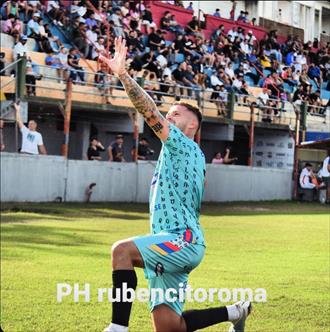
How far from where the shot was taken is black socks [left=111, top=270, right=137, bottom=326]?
245 inches

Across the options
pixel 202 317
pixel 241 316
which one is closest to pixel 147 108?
pixel 202 317

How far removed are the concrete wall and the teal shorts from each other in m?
19.1

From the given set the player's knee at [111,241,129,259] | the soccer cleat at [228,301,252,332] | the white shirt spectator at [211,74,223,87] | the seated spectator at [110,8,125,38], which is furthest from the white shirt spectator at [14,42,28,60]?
the player's knee at [111,241,129,259]

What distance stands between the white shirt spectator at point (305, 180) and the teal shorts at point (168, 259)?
2848 cm

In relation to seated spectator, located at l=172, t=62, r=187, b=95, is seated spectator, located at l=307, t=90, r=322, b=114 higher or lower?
lower

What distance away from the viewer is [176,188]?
267 inches

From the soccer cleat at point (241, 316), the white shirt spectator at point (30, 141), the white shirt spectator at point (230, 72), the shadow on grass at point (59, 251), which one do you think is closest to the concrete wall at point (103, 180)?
the white shirt spectator at point (30, 141)

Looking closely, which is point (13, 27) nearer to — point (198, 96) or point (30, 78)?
point (30, 78)

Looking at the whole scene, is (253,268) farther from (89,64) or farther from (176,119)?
(89,64)

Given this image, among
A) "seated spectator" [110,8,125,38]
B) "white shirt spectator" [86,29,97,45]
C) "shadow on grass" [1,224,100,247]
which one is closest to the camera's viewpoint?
"shadow on grass" [1,224,100,247]

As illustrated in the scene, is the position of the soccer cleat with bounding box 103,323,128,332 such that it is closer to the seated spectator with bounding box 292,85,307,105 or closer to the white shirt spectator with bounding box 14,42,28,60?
the seated spectator with bounding box 292,85,307,105

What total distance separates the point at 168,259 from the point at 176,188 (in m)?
0.57

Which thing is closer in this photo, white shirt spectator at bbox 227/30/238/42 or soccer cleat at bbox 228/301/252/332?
soccer cleat at bbox 228/301/252/332

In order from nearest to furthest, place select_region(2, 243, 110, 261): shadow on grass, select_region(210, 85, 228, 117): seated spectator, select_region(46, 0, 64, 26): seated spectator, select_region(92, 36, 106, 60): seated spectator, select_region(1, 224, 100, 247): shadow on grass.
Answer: select_region(2, 243, 110, 261): shadow on grass, select_region(1, 224, 100, 247): shadow on grass, select_region(92, 36, 106, 60): seated spectator, select_region(46, 0, 64, 26): seated spectator, select_region(210, 85, 228, 117): seated spectator
